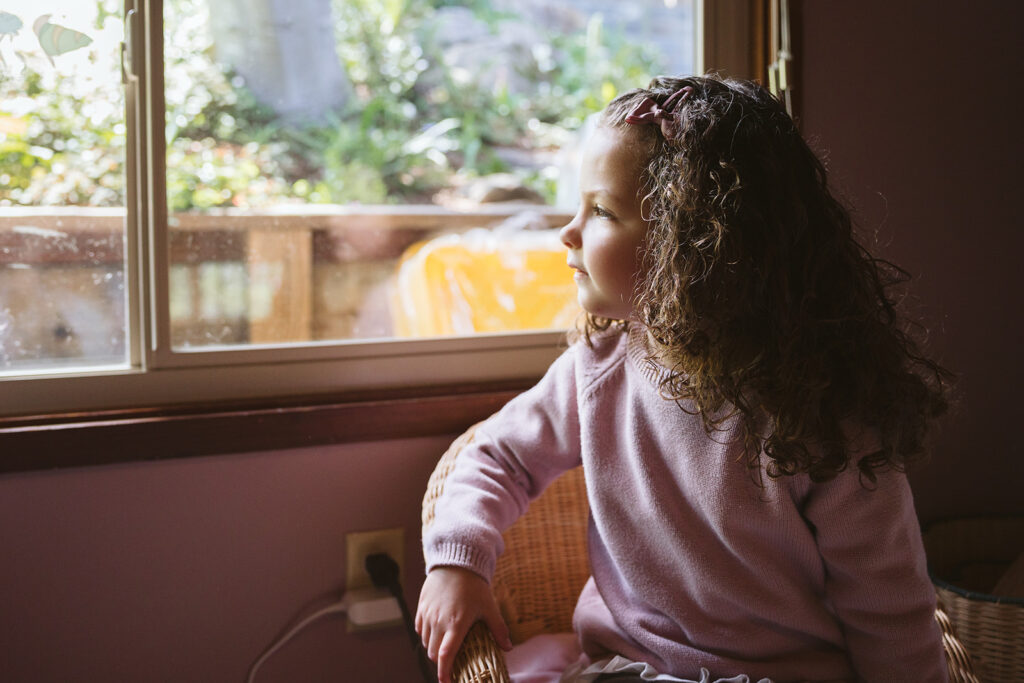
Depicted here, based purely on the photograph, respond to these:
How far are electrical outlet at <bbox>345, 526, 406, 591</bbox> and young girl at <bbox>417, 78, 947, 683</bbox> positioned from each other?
13.2 inches

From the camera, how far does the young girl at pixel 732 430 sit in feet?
2.79

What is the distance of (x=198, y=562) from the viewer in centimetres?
122

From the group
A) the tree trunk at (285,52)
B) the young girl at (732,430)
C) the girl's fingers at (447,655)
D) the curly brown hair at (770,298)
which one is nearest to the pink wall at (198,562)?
the young girl at (732,430)

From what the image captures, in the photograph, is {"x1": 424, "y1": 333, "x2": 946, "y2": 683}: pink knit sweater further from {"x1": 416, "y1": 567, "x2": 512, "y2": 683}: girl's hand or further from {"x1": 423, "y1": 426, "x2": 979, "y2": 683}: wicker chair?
{"x1": 423, "y1": 426, "x2": 979, "y2": 683}: wicker chair

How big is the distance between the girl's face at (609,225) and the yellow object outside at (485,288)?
0.81 meters

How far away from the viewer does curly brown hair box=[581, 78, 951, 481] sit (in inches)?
33.3

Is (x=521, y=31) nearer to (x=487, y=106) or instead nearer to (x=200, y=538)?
(x=487, y=106)

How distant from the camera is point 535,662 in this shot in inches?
42.6

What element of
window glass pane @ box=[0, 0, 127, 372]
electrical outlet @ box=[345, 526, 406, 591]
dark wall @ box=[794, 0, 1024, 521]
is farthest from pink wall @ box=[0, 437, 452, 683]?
dark wall @ box=[794, 0, 1024, 521]

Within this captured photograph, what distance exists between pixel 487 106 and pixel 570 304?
1.56 metres

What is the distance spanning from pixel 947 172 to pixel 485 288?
3.35 feet

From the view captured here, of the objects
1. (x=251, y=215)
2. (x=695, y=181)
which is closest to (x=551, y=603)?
(x=695, y=181)

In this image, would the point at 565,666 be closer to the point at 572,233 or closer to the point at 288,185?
the point at 572,233

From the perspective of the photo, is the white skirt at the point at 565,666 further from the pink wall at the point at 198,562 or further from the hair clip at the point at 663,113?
the hair clip at the point at 663,113
